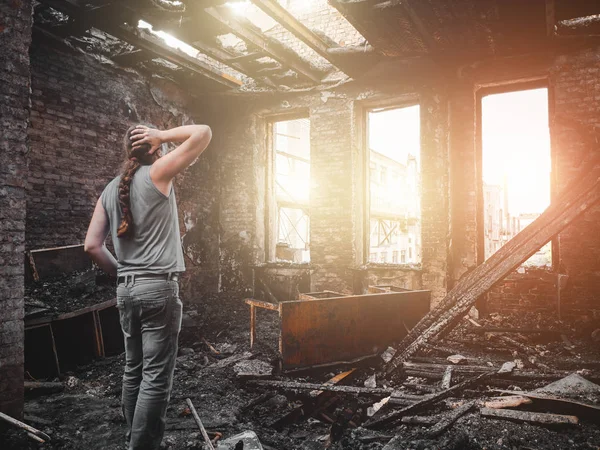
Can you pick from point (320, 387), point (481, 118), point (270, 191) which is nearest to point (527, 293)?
point (481, 118)

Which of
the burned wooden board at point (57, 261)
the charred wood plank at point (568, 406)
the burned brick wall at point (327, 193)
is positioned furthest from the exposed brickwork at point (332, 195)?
the charred wood plank at point (568, 406)

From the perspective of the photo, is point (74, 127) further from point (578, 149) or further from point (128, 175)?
point (578, 149)

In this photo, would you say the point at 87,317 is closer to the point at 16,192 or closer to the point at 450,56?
the point at 16,192

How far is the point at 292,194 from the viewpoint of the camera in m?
18.1

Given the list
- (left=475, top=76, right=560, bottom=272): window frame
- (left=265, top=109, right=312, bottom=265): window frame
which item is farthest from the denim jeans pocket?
(left=265, top=109, right=312, bottom=265): window frame

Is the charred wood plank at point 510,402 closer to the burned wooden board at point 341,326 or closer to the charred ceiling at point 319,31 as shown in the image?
the burned wooden board at point 341,326

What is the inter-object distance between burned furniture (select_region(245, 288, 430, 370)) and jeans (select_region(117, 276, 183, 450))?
203 centimetres

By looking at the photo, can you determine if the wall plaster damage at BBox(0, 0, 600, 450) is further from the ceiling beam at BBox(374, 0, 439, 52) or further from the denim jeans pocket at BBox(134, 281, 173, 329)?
the denim jeans pocket at BBox(134, 281, 173, 329)

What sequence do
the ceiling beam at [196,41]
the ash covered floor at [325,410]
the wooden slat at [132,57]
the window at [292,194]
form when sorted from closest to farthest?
the ash covered floor at [325,410] → the ceiling beam at [196,41] → the wooden slat at [132,57] → the window at [292,194]

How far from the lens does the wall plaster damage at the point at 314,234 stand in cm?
317

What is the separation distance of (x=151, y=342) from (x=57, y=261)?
12.4 ft

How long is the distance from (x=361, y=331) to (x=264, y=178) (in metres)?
4.71

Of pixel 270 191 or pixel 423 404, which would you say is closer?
pixel 423 404

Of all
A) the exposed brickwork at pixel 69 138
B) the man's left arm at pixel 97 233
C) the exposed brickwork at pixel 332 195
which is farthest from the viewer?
the exposed brickwork at pixel 332 195
